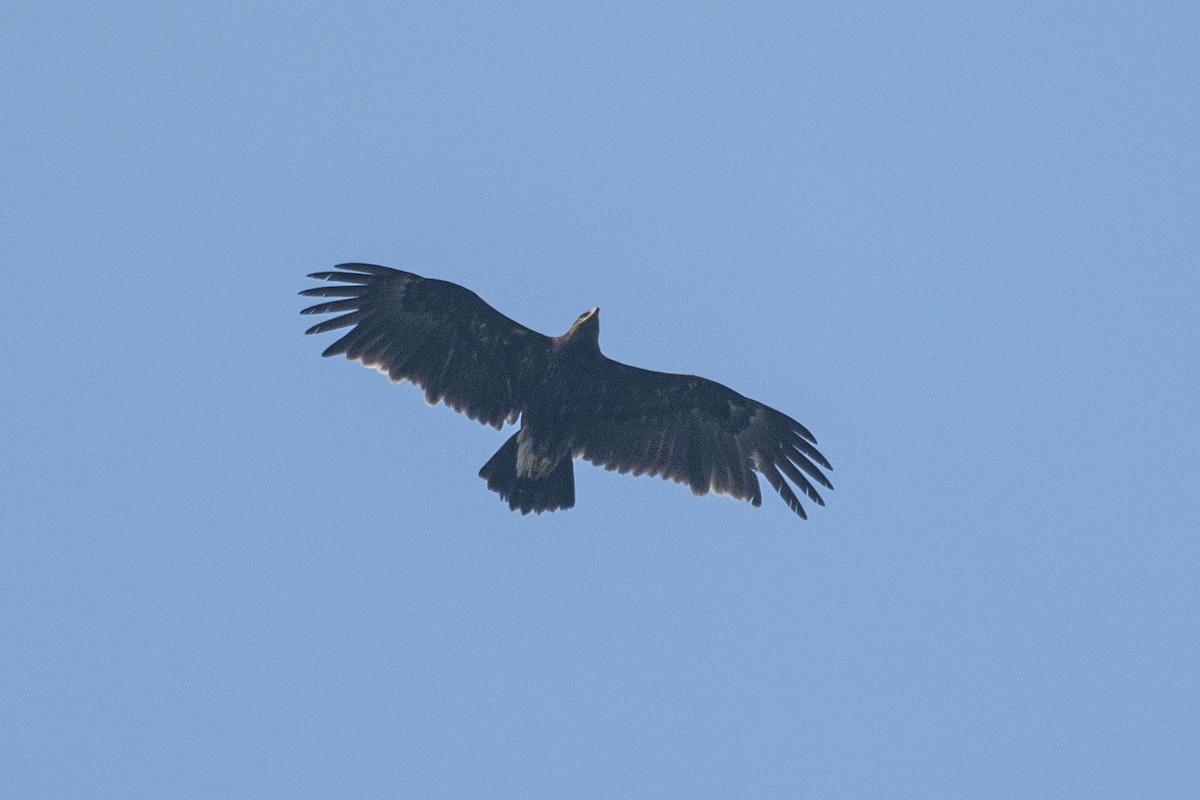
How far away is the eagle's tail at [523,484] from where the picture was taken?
16.4 m

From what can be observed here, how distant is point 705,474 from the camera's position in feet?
56.1

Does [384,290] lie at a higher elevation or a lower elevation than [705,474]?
higher

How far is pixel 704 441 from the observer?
1711 centimetres

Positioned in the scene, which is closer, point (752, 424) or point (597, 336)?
point (597, 336)

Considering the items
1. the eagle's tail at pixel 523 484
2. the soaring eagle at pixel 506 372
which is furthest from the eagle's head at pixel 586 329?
the eagle's tail at pixel 523 484

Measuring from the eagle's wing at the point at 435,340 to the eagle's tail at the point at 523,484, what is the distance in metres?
0.39

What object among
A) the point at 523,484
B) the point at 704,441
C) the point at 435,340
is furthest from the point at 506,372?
the point at 704,441

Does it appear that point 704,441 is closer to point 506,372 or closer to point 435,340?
point 506,372

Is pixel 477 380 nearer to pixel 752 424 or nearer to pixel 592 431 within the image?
pixel 592 431

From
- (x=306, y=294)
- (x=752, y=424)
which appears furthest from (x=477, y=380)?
(x=752, y=424)

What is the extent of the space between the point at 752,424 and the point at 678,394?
913 mm

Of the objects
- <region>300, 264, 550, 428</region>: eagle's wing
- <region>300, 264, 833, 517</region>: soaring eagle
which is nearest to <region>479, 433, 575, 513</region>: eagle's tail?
<region>300, 264, 833, 517</region>: soaring eagle

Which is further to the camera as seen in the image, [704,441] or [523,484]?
[704,441]

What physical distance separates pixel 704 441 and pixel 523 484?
7.04 feet
